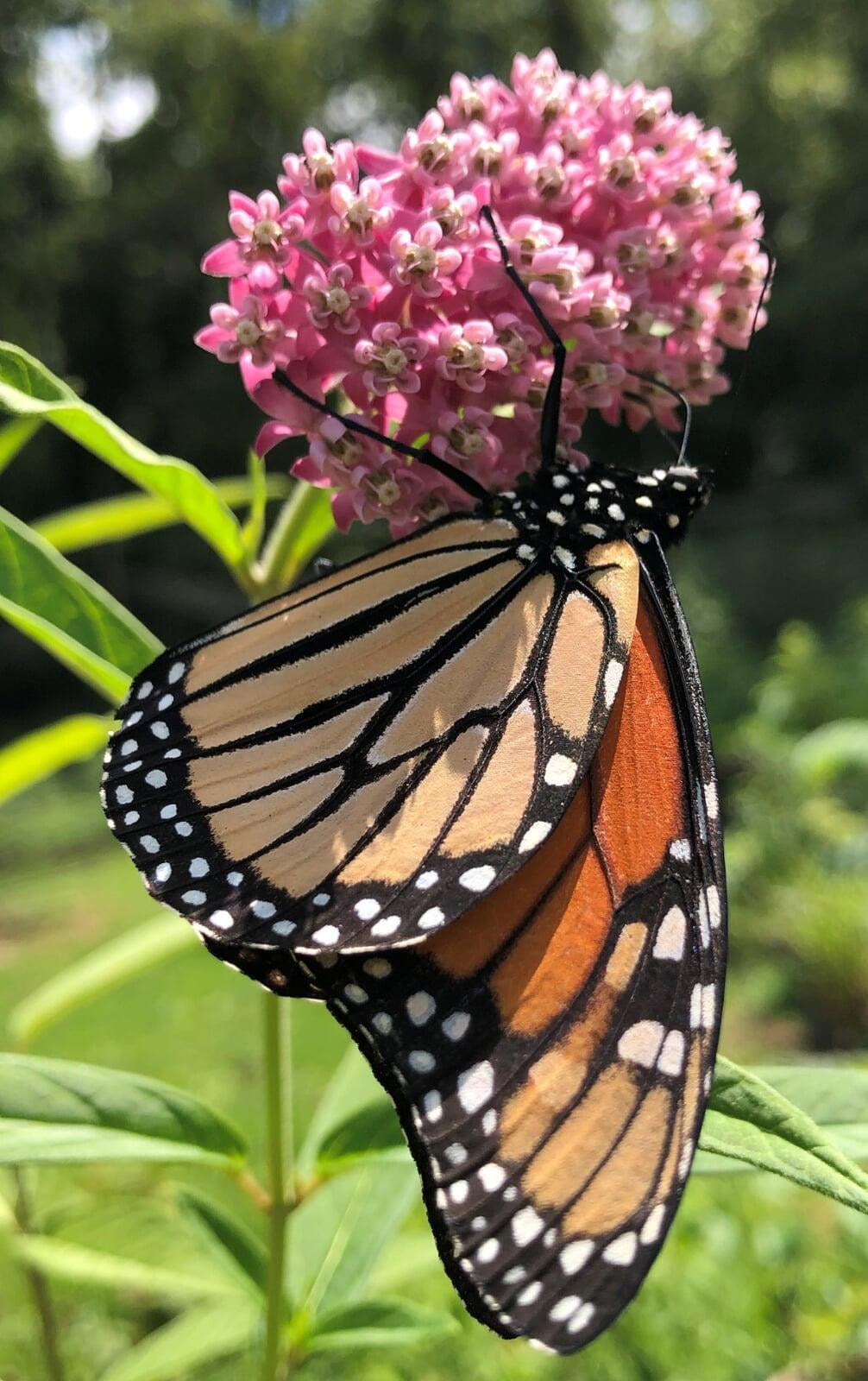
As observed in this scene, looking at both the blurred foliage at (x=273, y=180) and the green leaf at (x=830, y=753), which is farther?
the blurred foliage at (x=273, y=180)

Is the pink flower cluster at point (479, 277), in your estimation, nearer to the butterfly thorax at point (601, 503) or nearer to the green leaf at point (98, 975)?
the butterfly thorax at point (601, 503)

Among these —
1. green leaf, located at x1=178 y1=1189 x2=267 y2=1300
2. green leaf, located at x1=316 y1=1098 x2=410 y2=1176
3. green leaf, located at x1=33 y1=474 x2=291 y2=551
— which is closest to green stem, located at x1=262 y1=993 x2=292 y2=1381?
green leaf, located at x1=316 y1=1098 x2=410 y2=1176

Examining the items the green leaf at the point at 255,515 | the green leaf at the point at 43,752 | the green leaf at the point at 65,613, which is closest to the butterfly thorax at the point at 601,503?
the green leaf at the point at 255,515

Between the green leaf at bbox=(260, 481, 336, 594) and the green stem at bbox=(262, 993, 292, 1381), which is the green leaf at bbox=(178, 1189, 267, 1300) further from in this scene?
the green leaf at bbox=(260, 481, 336, 594)

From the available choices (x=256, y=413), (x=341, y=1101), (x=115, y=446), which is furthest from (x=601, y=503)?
(x=256, y=413)

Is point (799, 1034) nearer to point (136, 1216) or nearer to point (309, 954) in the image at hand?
point (136, 1216)
